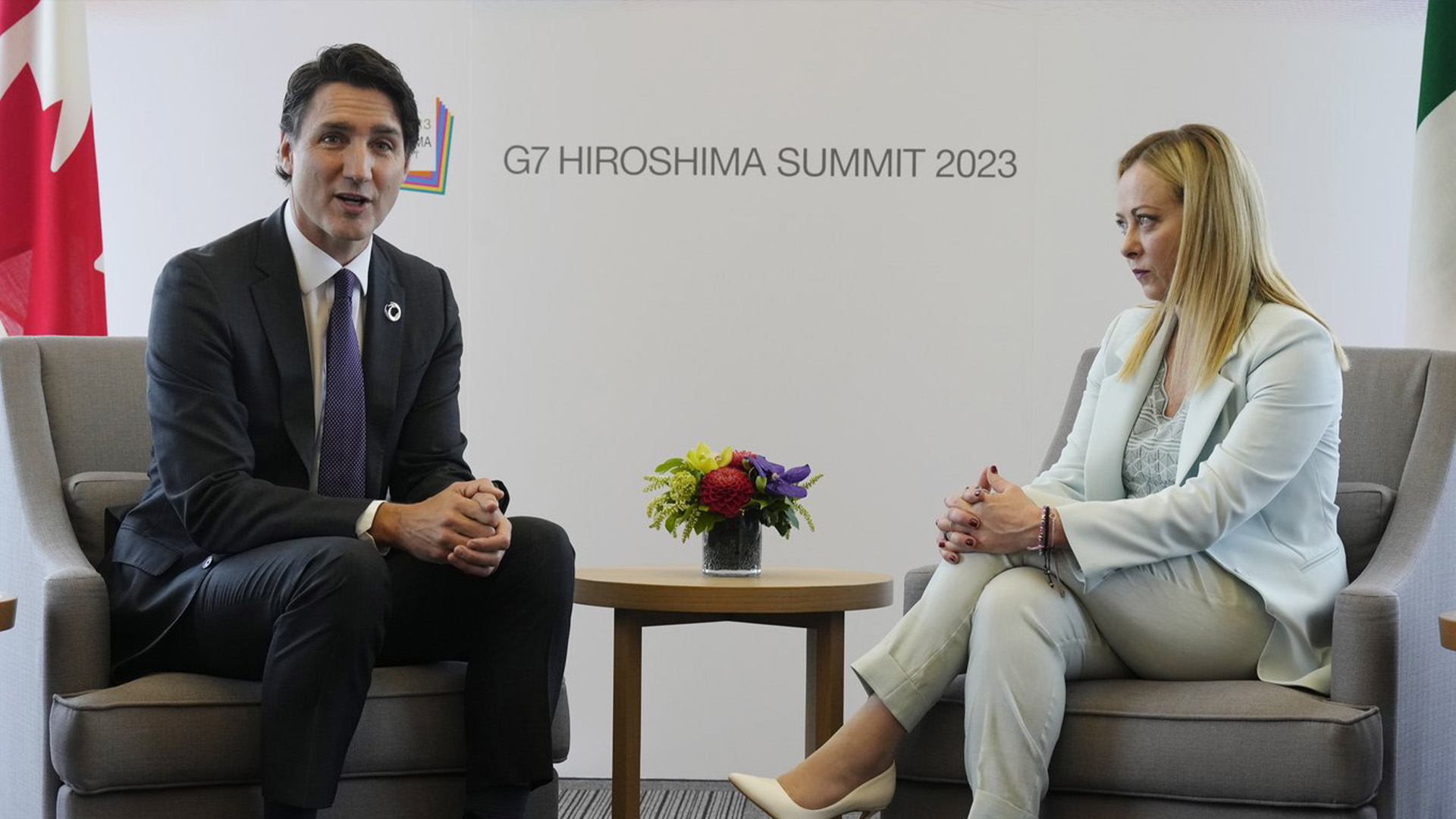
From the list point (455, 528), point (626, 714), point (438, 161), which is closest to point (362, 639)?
point (455, 528)

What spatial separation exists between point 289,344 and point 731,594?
845 mm

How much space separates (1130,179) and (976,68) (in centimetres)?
136

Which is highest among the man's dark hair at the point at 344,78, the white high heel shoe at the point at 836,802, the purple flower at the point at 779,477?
the man's dark hair at the point at 344,78

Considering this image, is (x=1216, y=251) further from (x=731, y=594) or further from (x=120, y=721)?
(x=120, y=721)

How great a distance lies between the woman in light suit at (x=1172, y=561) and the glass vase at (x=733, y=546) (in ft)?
1.78

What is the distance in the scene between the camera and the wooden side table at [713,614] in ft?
8.20

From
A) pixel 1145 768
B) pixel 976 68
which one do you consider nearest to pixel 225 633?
pixel 1145 768

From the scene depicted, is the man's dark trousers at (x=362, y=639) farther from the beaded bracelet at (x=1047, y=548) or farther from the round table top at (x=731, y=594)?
the beaded bracelet at (x=1047, y=548)

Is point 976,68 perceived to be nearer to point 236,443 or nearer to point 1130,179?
point 1130,179

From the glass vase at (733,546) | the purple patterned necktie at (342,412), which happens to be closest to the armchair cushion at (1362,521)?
the glass vase at (733,546)

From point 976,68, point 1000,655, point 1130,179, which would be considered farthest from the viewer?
point 976,68

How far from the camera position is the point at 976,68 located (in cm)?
377

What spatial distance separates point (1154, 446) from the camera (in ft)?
8.04

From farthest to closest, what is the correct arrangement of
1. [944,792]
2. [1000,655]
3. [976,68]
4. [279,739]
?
[976,68], [944,792], [1000,655], [279,739]
